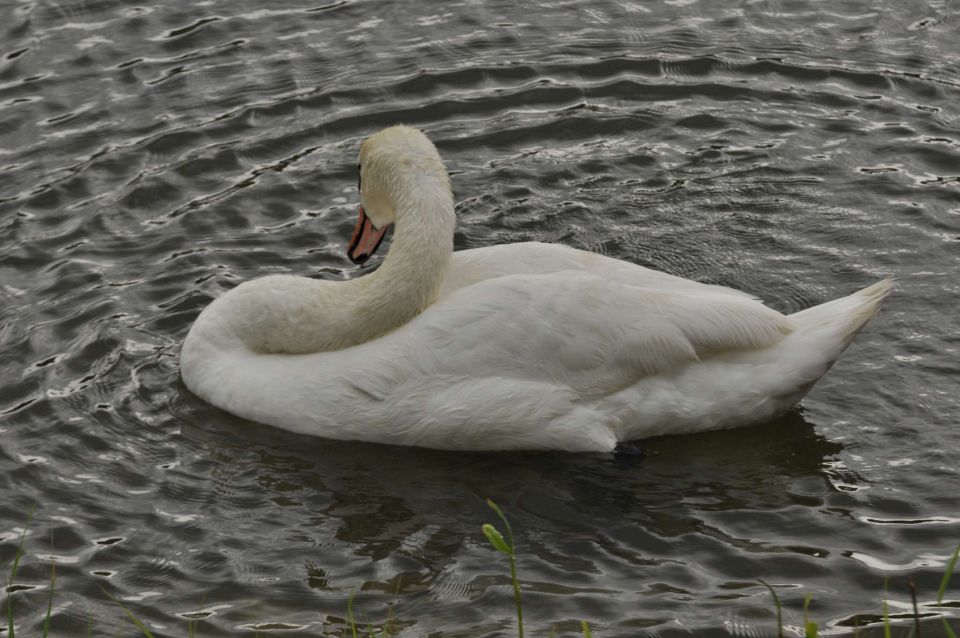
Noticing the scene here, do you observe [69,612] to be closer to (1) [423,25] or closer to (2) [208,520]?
(2) [208,520]

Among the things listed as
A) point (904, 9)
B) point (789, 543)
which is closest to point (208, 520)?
point (789, 543)

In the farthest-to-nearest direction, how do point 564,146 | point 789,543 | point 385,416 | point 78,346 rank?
point 564,146 → point 78,346 → point 385,416 → point 789,543

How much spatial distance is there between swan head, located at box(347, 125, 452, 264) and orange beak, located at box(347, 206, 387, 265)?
7.3 inches

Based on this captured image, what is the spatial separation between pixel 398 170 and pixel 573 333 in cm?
137

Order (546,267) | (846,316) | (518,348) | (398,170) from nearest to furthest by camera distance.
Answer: (518,348), (846,316), (398,170), (546,267)

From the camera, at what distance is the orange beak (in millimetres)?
9117

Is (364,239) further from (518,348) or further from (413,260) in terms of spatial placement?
(518,348)

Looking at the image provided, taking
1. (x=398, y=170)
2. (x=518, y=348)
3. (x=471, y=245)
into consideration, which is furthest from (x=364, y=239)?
(x=471, y=245)

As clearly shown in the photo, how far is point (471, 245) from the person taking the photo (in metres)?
10.7

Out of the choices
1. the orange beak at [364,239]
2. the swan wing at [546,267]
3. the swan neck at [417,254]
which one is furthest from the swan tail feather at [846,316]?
the orange beak at [364,239]

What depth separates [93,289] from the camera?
10180 mm

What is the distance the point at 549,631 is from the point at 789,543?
1450mm

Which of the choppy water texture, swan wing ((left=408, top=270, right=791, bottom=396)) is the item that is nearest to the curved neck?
swan wing ((left=408, top=270, right=791, bottom=396))

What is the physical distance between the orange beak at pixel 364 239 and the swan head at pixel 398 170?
19 cm
